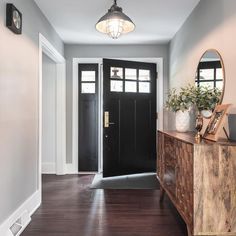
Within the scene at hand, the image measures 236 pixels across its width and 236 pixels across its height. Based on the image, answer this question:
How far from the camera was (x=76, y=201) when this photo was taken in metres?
3.23

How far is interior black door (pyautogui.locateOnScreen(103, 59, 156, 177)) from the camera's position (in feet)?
14.2

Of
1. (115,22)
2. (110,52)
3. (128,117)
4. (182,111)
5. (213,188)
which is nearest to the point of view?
(213,188)

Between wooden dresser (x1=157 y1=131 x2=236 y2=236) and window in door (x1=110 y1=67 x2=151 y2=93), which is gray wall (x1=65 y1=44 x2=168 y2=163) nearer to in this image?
window in door (x1=110 y1=67 x2=151 y2=93)

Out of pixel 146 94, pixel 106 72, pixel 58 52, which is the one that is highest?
pixel 58 52

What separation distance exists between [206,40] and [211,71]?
1.28 ft

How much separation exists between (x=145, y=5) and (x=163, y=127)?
2306 mm

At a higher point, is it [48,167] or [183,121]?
[183,121]

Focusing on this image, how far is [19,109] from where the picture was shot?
8.21 ft

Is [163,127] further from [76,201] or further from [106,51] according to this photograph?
[76,201]

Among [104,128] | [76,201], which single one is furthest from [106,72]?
[76,201]

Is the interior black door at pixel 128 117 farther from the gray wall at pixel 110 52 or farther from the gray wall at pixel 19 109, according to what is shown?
the gray wall at pixel 19 109

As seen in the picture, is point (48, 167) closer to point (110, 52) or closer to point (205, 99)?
point (110, 52)

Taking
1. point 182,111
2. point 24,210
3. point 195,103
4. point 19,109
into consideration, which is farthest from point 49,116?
point 195,103

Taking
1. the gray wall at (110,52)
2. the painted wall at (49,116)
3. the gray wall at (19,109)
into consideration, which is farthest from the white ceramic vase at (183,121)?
the painted wall at (49,116)
